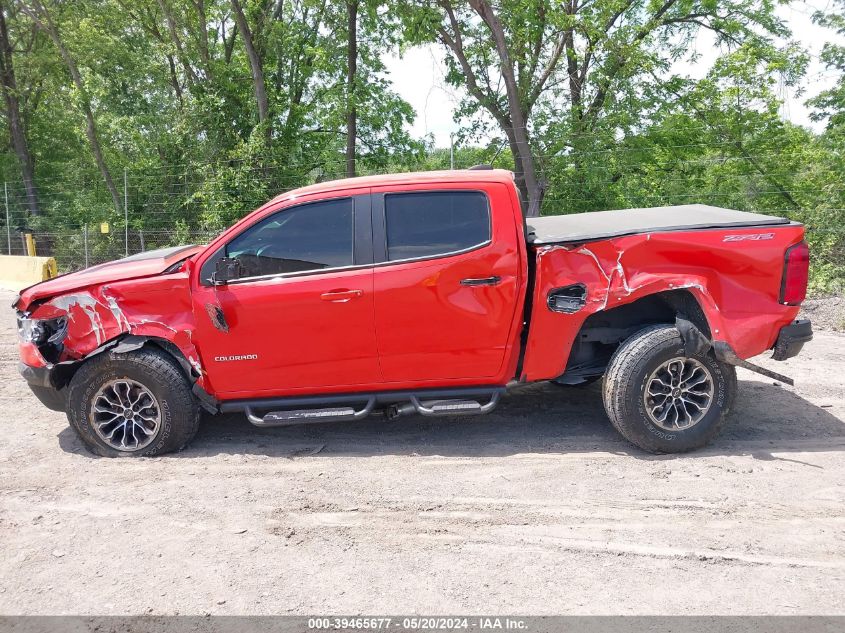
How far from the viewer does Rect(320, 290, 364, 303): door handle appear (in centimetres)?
459

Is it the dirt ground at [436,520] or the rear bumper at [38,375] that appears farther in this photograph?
the rear bumper at [38,375]

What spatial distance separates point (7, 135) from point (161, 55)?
29.6ft

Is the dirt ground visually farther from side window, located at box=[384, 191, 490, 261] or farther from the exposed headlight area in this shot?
side window, located at box=[384, 191, 490, 261]

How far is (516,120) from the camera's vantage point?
13.8 metres

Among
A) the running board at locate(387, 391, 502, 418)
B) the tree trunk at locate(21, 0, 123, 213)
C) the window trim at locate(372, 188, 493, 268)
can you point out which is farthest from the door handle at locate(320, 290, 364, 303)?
the tree trunk at locate(21, 0, 123, 213)

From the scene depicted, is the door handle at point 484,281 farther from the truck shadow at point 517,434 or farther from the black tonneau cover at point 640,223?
the truck shadow at point 517,434

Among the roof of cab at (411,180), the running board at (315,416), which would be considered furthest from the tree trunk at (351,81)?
the running board at (315,416)

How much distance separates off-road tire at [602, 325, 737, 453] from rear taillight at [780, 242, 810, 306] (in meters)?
0.64

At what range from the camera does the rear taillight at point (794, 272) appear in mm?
4500

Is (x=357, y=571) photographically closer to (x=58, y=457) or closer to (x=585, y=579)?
(x=585, y=579)

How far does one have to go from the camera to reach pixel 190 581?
3.28 metres

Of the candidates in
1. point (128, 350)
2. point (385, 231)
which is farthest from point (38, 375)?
point (385, 231)

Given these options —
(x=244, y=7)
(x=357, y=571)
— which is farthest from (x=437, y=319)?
(x=244, y=7)

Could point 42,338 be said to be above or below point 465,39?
below
